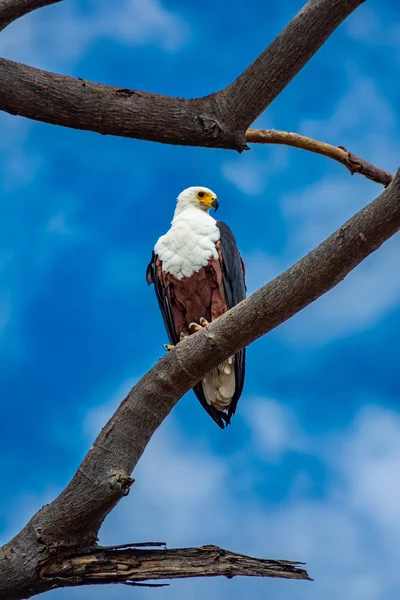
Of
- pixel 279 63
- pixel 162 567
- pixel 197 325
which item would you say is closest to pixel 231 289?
pixel 197 325

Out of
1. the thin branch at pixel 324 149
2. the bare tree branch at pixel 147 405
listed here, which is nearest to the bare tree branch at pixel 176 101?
the bare tree branch at pixel 147 405

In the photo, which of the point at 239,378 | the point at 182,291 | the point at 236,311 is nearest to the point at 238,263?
the point at 182,291

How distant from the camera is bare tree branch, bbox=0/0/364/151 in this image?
158 inches

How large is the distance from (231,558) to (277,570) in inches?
8.9

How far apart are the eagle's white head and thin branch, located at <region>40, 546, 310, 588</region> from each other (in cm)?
346

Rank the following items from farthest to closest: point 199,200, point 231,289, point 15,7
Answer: point 199,200 → point 231,289 → point 15,7

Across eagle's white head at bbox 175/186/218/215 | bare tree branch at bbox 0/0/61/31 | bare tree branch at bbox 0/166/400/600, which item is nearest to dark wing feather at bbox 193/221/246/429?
eagle's white head at bbox 175/186/218/215

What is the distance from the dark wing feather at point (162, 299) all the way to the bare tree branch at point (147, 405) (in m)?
1.89

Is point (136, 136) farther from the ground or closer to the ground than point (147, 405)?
farther from the ground

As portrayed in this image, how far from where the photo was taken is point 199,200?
691cm

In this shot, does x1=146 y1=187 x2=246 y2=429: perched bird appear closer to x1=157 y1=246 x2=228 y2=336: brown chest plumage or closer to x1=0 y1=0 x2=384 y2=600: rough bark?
x1=157 y1=246 x2=228 y2=336: brown chest plumage

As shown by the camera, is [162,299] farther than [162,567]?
Yes

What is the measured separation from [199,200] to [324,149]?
1.39m

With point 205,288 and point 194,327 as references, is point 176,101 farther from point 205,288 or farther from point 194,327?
point 194,327
